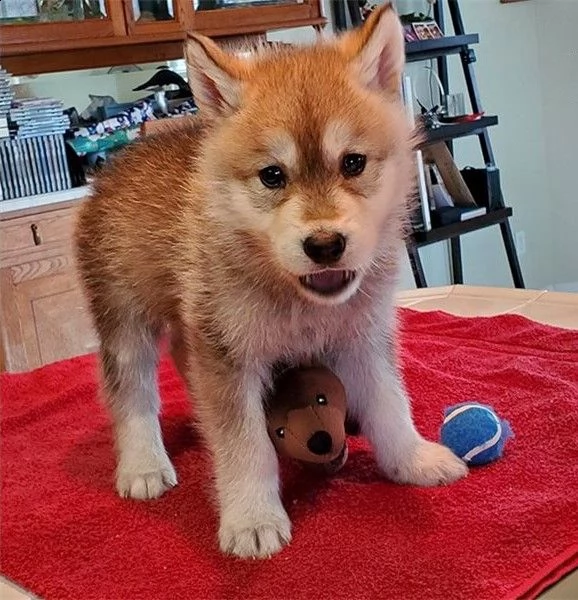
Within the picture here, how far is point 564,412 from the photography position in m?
1.38

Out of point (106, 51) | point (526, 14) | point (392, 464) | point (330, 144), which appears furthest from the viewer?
point (526, 14)

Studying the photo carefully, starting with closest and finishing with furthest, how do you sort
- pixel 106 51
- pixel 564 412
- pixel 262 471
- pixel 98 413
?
pixel 262 471, pixel 564 412, pixel 98 413, pixel 106 51

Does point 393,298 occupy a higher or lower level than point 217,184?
lower

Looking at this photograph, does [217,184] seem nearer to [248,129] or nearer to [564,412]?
[248,129]

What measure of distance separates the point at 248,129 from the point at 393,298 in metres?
0.34

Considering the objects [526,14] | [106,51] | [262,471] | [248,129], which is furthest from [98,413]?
[526,14]

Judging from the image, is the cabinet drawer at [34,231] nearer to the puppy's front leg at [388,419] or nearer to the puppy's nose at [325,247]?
the puppy's front leg at [388,419]

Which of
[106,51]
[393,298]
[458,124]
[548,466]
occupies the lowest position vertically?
[548,466]

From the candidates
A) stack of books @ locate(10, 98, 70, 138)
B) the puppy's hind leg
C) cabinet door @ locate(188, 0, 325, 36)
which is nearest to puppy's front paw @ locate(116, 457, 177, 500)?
the puppy's hind leg

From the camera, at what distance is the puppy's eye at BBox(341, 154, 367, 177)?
106 cm

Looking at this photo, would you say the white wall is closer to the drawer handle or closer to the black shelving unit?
the black shelving unit

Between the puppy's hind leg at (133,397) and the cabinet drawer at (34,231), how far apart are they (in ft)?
3.92

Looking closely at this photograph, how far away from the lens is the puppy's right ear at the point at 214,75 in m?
1.13

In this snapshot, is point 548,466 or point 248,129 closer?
point 248,129
